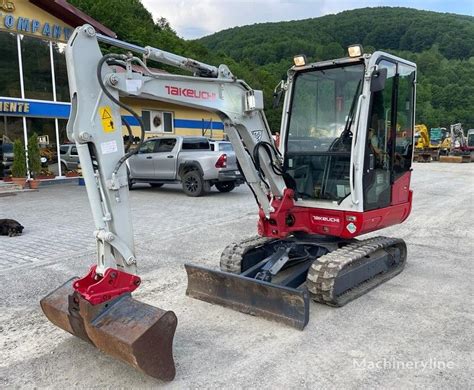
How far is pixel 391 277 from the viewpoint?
6059mm

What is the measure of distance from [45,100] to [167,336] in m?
16.2

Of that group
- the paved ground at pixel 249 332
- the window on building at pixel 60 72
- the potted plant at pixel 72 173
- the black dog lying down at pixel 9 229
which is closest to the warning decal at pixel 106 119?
the paved ground at pixel 249 332

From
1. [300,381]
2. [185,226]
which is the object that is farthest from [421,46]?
[300,381]

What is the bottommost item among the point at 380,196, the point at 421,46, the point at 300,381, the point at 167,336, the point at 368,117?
the point at 300,381

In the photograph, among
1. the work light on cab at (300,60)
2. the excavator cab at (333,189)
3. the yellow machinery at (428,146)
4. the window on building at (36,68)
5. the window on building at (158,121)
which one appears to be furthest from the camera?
the yellow machinery at (428,146)

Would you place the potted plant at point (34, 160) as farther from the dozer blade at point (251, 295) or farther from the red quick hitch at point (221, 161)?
the dozer blade at point (251, 295)

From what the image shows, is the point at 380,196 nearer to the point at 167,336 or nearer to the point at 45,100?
the point at 167,336

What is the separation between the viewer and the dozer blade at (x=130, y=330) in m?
3.39

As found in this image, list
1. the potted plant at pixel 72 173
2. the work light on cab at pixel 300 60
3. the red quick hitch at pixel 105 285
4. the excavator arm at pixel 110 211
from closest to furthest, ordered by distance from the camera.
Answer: the excavator arm at pixel 110 211 → the red quick hitch at pixel 105 285 → the work light on cab at pixel 300 60 → the potted plant at pixel 72 173

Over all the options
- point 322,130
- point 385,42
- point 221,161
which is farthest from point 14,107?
point 385,42

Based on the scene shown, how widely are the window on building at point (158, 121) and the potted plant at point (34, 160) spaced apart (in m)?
6.40

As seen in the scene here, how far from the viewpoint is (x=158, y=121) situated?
22766 millimetres

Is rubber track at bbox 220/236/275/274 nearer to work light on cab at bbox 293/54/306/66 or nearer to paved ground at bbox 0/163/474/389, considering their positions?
paved ground at bbox 0/163/474/389

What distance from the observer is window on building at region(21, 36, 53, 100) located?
55.5 ft
